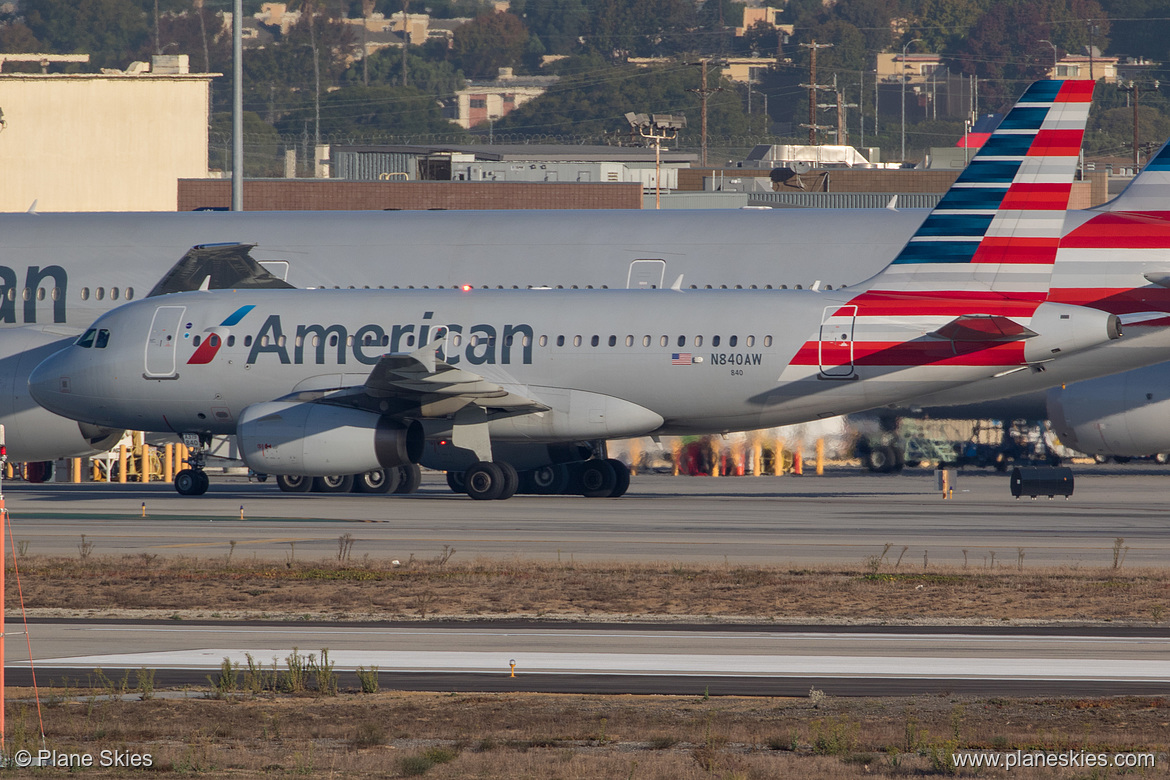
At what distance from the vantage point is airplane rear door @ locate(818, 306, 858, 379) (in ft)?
106

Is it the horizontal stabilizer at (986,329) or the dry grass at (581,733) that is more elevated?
the horizontal stabilizer at (986,329)

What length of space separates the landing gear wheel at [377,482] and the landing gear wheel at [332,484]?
159 mm

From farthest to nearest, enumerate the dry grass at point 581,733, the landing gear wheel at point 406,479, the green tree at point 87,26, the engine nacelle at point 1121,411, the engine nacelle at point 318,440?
the green tree at point 87,26 → the engine nacelle at point 1121,411 → the landing gear wheel at point 406,479 → the engine nacelle at point 318,440 → the dry grass at point 581,733

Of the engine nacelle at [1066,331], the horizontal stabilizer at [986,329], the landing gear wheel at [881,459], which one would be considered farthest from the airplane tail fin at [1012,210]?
the landing gear wheel at [881,459]

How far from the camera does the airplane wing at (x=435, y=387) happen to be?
105 feet

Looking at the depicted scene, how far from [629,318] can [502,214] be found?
26.3 feet

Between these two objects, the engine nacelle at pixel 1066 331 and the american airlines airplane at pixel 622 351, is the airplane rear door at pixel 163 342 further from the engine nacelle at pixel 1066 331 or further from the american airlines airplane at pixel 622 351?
the engine nacelle at pixel 1066 331

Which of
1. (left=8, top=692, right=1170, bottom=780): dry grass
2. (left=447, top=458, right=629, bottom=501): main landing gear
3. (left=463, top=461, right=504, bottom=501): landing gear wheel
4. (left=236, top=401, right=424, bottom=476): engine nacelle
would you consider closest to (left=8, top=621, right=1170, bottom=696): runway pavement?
(left=8, top=692, right=1170, bottom=780): dry grass

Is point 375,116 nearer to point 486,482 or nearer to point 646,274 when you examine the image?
point 646,274

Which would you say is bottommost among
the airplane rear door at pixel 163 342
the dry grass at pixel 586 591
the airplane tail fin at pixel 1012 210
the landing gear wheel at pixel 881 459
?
the landing gear wheel at pixel 881 459

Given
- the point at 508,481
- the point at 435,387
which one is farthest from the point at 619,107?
the point at 435,387

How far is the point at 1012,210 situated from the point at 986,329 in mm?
2677

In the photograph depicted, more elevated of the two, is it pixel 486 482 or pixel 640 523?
pixel 486 482

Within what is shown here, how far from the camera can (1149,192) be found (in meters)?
34.7
